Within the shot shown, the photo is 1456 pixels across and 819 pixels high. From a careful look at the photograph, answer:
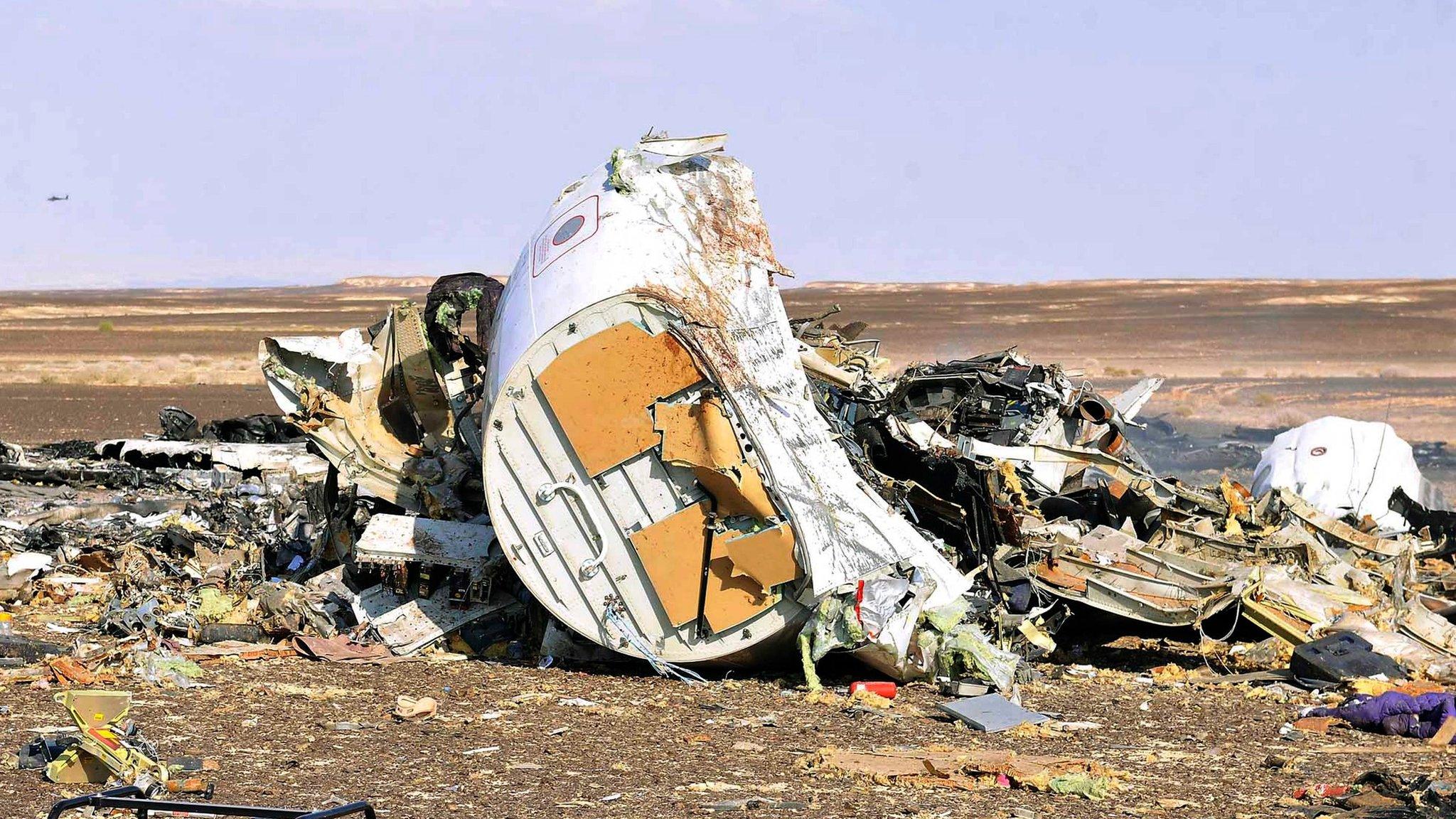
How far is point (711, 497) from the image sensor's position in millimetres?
9414

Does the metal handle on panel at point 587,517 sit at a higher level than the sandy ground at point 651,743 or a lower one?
higher

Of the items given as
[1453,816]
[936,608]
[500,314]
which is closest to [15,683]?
[500,314]

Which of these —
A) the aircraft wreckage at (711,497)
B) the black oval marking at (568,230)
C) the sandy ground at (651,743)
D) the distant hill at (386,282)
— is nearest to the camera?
the sandy ground at (651,743)

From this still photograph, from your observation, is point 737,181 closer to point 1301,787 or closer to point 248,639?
point 248,639

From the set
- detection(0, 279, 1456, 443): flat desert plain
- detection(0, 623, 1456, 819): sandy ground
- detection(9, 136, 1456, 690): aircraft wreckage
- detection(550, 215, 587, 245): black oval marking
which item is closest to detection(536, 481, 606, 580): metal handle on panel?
detection(9, 136, 1456, 690): aircraft wreckage

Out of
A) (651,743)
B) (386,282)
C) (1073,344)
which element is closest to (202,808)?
(651,743)

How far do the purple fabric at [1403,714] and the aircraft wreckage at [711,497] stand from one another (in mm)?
1350

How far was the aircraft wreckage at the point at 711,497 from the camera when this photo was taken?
30.8 feet

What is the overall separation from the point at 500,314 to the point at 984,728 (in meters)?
4.25

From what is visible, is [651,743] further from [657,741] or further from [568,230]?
[568,230]

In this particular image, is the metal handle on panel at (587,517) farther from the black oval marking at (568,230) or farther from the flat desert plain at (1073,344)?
the flat desert plain at (1073,344)

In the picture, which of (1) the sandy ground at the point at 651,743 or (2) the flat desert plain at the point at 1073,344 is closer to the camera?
(1) the sandy ground at the point at 651,743

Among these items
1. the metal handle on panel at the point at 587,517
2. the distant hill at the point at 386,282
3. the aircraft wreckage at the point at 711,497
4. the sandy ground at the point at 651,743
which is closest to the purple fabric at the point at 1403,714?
the sandy ground at the point at 651,743

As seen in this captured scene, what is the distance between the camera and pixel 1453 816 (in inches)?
253
